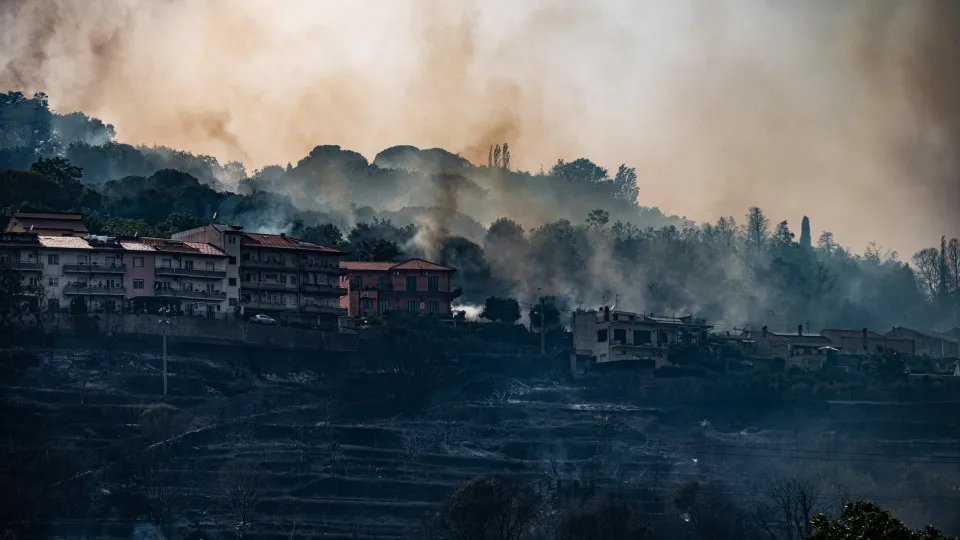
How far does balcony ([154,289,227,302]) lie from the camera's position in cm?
13325

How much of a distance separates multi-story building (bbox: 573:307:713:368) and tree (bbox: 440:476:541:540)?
3633 cm

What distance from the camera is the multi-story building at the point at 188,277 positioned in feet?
438

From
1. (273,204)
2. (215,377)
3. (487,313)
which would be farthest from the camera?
(273,204)

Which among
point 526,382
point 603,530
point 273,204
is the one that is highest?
point 273,204

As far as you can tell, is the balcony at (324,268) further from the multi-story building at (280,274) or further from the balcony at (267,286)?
the balcony at (267,286)

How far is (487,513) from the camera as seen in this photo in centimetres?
10938

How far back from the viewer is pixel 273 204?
18600cm

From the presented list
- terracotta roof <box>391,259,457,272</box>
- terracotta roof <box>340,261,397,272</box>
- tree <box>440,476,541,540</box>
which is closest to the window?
terracotta roof <box>391,259,457,272</box>

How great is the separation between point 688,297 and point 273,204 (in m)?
42.2

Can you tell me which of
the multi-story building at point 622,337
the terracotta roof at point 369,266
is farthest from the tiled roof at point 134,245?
the multi-story building at point 622,337

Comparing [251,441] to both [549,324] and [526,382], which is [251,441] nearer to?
[526,382]

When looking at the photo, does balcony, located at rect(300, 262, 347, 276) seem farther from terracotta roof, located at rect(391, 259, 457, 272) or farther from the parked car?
terracotta roof, located at rect(391, 259, 457, 272)

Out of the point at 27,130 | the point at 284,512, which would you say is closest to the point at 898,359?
the point at 284,512

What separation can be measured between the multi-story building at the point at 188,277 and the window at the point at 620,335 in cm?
3001
